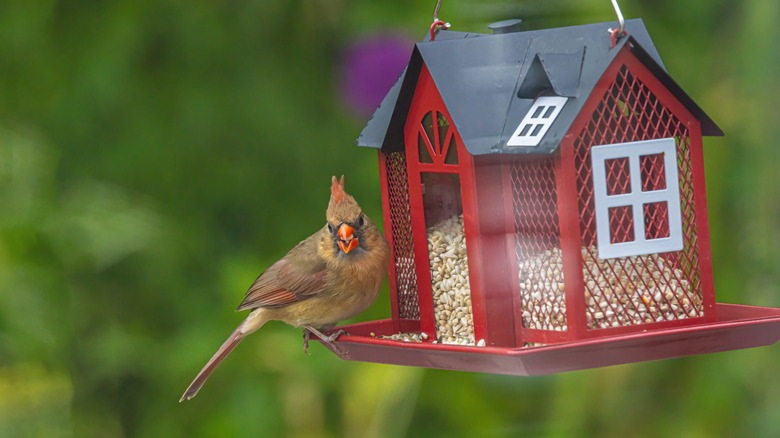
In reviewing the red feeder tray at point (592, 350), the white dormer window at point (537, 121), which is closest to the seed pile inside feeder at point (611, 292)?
the red feeder tray at point (592, 350)

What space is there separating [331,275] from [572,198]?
0.91 m

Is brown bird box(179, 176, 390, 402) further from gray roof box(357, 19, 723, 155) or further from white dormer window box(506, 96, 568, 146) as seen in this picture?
white dormer window box(506, 96, 568, 146)

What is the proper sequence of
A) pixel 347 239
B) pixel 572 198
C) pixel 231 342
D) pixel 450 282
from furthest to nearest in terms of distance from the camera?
pixel 231 342, pixel 347 239, pixel 450 282, pixel 572 198

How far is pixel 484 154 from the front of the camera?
264 cm

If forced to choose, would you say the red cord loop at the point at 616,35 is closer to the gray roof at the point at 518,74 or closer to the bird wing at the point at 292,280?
the gray roof at the point at 518,74

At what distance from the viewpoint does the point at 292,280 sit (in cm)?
327

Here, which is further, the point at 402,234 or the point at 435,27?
the point at 402,234

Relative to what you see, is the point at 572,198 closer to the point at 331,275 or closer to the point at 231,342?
the point at 331,275

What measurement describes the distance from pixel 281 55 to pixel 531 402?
1.65m

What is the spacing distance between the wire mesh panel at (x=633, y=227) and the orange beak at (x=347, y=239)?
0.70m

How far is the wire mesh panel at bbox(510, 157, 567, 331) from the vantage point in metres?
2.63

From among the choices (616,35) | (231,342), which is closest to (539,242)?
(616,35)

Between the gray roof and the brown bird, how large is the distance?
523 millimetres

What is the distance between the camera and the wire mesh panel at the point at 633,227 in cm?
262
